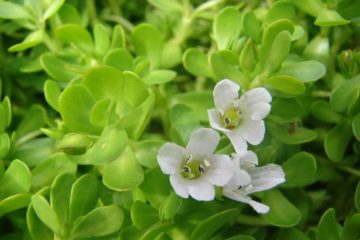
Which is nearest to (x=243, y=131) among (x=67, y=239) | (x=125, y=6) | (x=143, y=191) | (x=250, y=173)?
(x=250, y=173)

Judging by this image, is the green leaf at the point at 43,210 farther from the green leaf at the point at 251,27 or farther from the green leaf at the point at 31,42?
the green leaf at the point at 251,27

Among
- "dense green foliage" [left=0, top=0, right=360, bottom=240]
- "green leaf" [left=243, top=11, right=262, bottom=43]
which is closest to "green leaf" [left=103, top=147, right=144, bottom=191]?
"dense green foliage" [left=0, top=0, right=360, bottom=240]

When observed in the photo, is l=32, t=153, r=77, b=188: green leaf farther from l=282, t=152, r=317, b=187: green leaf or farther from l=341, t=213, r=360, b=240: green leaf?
l=341, t=213, r=360, b=240: green leaf

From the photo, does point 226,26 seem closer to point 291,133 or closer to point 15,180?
point 291,133

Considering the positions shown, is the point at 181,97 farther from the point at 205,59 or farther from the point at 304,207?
the point at 304,207

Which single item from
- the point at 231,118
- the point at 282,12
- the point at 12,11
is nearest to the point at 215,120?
the point at 231,118

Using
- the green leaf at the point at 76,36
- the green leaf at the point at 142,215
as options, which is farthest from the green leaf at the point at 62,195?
the green leaf at the point at 76,36
